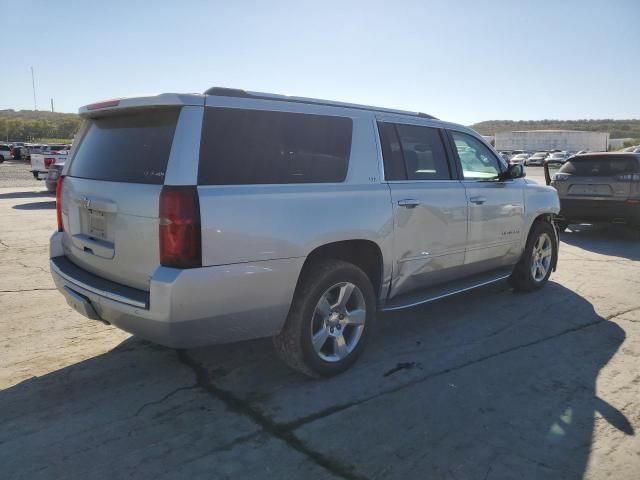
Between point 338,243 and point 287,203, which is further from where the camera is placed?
point 338,243

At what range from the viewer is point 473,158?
16.9 ft

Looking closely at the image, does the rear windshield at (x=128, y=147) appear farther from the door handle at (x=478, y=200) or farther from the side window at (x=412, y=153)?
the door handle at (x=478, y=200)

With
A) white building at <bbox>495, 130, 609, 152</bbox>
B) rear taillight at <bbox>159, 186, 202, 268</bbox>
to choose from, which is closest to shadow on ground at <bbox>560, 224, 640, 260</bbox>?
rear taillight at <bbox>159, 186, 202, 268</bbox>

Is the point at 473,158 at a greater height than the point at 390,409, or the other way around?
the point at 473,158

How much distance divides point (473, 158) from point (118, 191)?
342 centimetres

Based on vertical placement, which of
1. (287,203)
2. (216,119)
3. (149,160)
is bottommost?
(287,203)

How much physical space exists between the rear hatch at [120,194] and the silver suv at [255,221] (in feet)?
0.04

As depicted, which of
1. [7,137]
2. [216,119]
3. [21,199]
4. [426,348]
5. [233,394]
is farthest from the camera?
[7,137]

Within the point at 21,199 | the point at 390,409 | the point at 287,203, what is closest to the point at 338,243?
the point at 287,203

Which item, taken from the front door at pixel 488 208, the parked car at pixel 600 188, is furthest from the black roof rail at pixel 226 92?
the parked car at pixel 600 188

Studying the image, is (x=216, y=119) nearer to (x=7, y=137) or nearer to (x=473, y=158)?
(x=473, y=158)

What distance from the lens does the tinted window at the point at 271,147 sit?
3084 millimetres

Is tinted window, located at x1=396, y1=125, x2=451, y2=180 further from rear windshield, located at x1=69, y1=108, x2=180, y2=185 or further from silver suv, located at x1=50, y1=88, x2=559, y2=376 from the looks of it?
rear windshield, located at x1=69, y1=108, x2=180, y2=185

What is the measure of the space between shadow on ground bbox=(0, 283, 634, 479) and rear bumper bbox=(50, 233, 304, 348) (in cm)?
51
